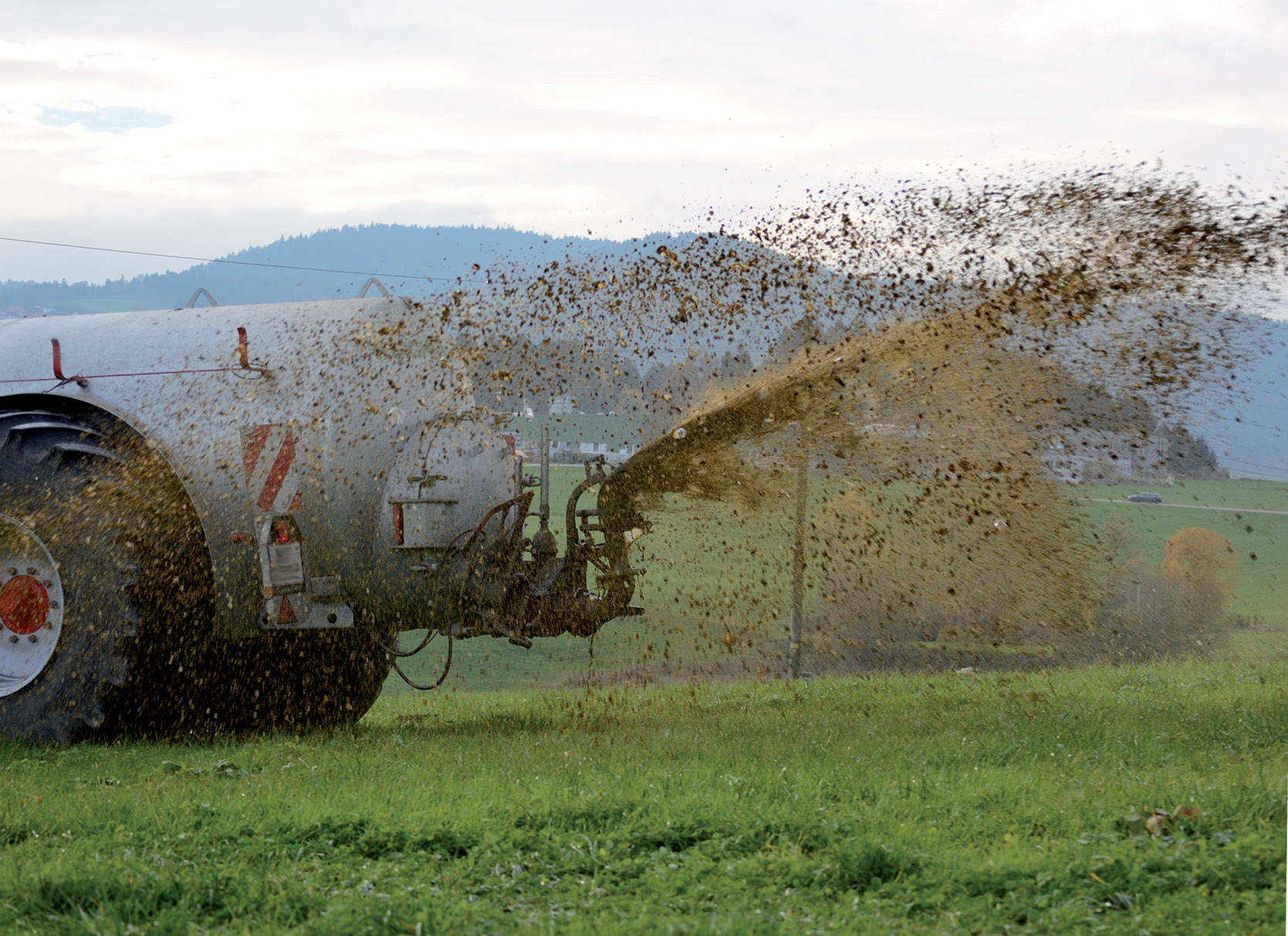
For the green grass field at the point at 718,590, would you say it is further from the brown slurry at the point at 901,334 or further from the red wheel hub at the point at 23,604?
the red wheel hub at the point at 23,604

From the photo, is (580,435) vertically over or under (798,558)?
over

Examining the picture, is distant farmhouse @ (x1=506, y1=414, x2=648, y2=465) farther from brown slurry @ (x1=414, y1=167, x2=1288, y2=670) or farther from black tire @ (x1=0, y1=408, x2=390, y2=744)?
black tire @ (x1=0, y1=408, x2=390, y2=744)

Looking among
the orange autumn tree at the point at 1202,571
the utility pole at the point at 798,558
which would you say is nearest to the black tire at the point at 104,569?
the utility pole at the point at 798,558

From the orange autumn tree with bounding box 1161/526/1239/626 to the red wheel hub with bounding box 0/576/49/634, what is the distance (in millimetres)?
46944

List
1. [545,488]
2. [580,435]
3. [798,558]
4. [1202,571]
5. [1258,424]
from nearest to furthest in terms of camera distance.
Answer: [545,488]
[580,435]
[1258,424]
[798,558]
[1202,571]

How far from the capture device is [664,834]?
5.36 metres

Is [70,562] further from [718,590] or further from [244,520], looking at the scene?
[718,590]

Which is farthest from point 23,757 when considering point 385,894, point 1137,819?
point 1137,819

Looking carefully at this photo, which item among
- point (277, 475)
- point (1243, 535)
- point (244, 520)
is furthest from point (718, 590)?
point (1243, 535)

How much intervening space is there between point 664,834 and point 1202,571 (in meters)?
51.2

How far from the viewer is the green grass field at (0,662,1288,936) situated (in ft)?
14.7

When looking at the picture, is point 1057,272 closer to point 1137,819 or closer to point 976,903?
point 1137,819

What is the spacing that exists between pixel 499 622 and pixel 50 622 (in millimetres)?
3080

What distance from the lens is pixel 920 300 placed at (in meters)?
8.91
